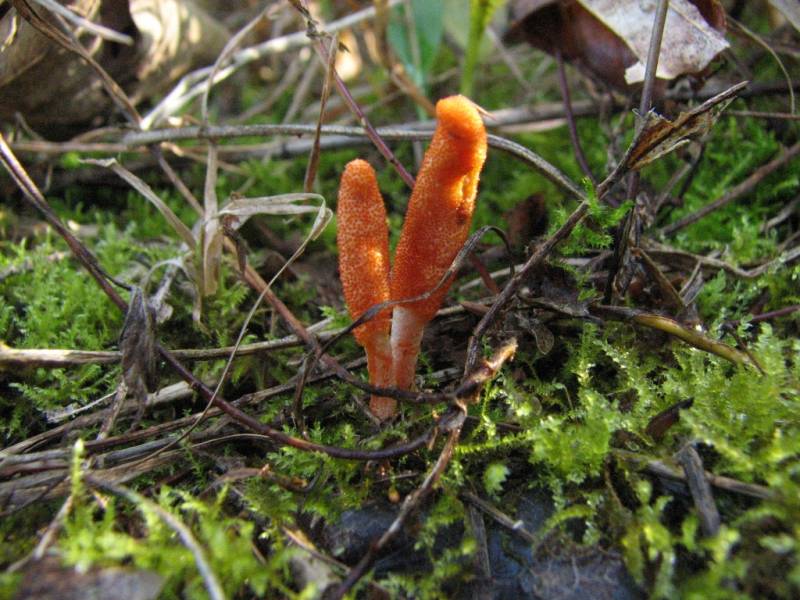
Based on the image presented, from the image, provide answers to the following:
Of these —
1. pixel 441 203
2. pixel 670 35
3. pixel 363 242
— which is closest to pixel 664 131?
pixel 441 203

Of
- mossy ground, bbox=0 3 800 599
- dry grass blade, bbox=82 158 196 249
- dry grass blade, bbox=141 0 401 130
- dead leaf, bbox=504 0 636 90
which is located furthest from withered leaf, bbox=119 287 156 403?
dead leaf, bbox=504 0 636 90

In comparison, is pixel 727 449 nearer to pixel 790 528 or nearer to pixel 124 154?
pixel 790 528

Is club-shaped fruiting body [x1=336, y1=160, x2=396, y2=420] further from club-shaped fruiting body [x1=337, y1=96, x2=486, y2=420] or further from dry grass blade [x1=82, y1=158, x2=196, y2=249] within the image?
dry grass blade [x1=82, y1=158, x2=196, y2=249]

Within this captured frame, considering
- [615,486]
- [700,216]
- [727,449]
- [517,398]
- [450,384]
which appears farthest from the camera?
[700,216]

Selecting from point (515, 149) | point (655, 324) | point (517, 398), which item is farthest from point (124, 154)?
point (655, 324)

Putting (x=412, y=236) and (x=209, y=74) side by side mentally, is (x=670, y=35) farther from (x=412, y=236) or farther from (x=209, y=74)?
(x=209, y=74)

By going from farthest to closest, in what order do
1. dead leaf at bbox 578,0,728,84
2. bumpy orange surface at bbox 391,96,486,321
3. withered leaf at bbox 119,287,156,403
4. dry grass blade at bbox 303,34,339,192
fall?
dead leaf at bbox 578,0,728,84
dry grass blade at bbox 303,34,339,192
withered leaf at bbox 119,287,156,403
bumpy orange surface at bbox 391,96,486,321
